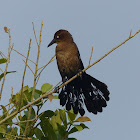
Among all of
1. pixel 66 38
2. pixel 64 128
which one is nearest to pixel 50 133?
pixel 64 128

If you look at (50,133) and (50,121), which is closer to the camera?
(50,133)

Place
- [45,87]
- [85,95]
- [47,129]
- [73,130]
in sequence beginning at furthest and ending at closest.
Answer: [85,95], [45,87], [73,130], [47,129]

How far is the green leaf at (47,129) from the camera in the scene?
9.70 feet

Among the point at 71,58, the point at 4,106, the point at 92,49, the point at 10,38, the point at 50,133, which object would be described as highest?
the point at 71,58

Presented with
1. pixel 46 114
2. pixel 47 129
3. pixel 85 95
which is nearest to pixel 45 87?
pixel 46 114

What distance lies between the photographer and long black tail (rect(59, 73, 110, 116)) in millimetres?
4730

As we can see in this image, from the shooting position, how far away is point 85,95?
5043mm

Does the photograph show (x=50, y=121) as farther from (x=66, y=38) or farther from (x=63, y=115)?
(x=66, y=38)

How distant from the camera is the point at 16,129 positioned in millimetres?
3238

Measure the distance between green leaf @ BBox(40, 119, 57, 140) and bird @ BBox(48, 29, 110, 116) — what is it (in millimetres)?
1711

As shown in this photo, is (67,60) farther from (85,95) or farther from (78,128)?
(78,128)

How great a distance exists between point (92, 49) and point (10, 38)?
88cm

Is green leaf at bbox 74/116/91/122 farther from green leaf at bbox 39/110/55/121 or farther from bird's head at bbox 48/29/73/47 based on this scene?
bird's head at bbox 48/29/73/47

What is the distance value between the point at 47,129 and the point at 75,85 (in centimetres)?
235
